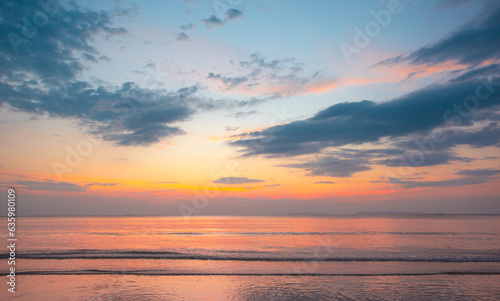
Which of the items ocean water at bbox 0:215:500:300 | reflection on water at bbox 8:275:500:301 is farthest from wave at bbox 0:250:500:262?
reflection on water at bbox 8:275:500:301

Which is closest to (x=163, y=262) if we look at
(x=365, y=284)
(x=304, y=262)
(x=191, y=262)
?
(x=191, y=262)

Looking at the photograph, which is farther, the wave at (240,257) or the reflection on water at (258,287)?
the wave at (240,257)

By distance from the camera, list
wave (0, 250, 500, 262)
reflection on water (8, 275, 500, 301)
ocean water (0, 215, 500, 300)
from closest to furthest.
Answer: reflection on water (8, 275, 500, 301), ocean water (0, 215, 500, 300), wave (0, 250, 500, 262)

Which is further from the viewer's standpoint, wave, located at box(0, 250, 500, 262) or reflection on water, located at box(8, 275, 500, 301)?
wave, located at box(0, 250, 500, 262)

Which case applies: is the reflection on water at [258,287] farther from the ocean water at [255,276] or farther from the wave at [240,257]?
the wave at [240,257]

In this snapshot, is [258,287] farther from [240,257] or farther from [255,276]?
[240,257]

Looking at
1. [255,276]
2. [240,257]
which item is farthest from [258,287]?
[240,257]

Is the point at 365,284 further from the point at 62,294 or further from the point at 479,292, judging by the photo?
the point at 62,294

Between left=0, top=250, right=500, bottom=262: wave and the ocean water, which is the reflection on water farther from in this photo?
left=0, top=250, right=500, bottom=262: wave

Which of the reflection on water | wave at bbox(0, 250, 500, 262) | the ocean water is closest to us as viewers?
the reflection on water

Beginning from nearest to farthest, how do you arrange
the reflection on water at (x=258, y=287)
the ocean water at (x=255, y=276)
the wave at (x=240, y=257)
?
the reflection on water at (x=258, y=287) < the ocean water at (x=255, y=276) < the wave at (x=240, y=257)

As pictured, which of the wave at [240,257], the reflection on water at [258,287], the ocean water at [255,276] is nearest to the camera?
the reflection on water at [258,287]

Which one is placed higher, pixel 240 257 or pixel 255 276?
pixel 255 276

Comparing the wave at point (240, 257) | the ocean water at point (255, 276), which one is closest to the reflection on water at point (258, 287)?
the ocean water at point (255, 276)
